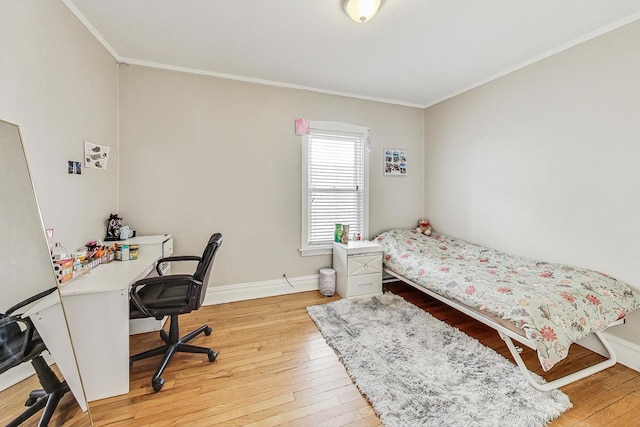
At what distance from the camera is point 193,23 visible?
1980 mm

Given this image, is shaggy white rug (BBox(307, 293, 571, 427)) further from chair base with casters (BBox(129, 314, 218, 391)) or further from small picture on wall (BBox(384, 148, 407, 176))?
small picture on wall (BBox(384, 148, 407, 176))

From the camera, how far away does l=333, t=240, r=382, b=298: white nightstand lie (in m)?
2.97

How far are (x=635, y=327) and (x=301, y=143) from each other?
132 inches

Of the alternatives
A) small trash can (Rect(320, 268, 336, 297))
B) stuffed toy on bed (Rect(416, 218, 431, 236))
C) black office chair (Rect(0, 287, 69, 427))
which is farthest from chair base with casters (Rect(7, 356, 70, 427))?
stuffed toy on bed (Rect(416, 218, 431, 236))

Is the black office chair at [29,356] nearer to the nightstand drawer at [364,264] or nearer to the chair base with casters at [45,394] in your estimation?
the chair base with casters at [45,394]

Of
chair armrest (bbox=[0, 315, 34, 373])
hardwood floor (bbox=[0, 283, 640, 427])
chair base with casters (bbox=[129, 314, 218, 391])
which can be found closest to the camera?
chair armrest (bbox=[0, 315, 34, 373])

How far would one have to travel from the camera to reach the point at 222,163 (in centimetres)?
285

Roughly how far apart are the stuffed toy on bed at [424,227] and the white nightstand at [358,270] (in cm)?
91

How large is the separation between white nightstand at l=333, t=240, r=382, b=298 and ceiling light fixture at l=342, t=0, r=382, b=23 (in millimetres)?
2142

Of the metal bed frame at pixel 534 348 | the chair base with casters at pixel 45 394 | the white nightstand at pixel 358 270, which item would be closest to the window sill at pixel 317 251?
the white nightstand at pixel 358 270

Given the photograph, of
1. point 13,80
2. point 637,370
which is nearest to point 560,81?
point 637,370

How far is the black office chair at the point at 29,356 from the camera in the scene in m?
1.08

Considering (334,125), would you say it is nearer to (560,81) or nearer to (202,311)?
(560,81)

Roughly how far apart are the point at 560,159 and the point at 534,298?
4.71 feet
